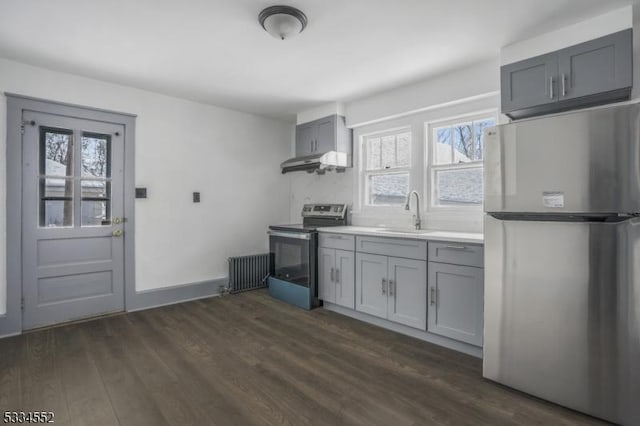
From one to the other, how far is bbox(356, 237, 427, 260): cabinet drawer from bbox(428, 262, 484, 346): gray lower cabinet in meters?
0.16

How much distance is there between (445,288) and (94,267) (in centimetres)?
353

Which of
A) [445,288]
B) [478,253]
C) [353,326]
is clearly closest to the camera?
[478,253]

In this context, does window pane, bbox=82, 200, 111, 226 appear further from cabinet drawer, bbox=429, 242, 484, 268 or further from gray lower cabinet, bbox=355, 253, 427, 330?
cabinet drawer, bbox=429, 242, 484, 268

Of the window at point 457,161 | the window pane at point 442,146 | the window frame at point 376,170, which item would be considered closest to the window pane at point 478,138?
→ the window at point 457,161

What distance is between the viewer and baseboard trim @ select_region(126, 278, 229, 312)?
143 inches

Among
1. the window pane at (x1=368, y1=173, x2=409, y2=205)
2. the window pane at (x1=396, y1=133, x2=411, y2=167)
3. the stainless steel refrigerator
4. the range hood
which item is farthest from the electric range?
the stainless steel refrigerator

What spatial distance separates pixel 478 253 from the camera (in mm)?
2496

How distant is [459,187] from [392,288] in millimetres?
1245

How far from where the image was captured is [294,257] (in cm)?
398

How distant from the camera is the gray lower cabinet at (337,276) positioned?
3426 millimetres

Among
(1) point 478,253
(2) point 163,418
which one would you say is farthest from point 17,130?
(1) point 478,253

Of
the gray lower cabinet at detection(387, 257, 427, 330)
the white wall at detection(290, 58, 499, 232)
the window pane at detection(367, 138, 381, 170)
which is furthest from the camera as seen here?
the window pane at detection(367, 138, 381, 170)

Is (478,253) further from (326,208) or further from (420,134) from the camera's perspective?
(326,208)

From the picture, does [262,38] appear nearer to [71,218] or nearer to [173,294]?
[71,218]
